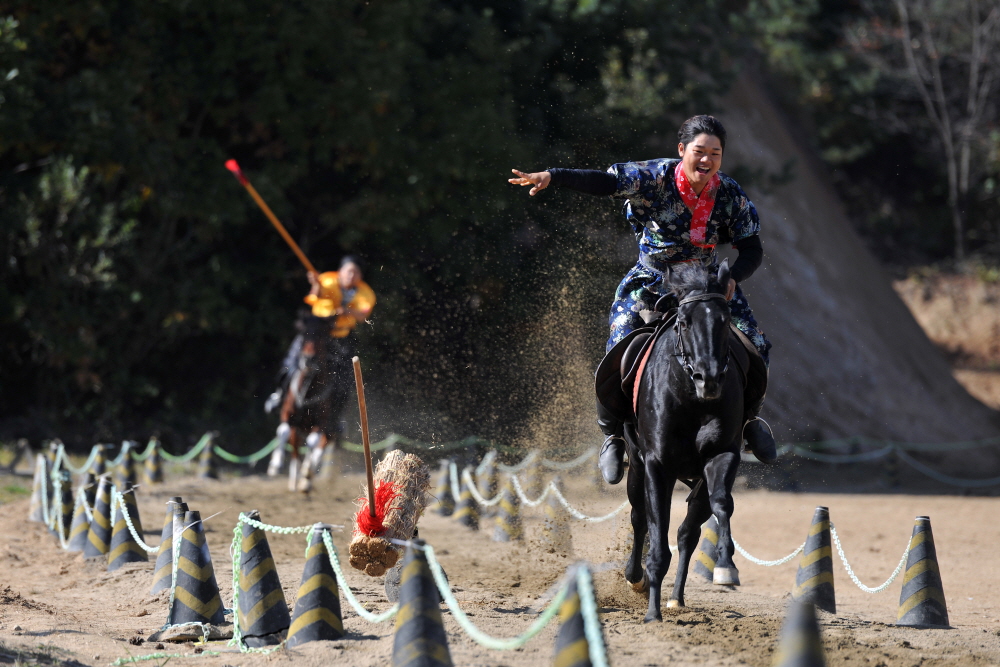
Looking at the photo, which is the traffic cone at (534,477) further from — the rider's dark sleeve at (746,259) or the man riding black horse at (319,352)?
the rider's dark sleeve at (746,259)

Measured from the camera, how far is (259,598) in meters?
5.77

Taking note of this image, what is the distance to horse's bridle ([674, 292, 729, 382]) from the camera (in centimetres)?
569

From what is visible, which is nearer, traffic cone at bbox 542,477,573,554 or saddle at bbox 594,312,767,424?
saddle at bbox 594,312,767,424

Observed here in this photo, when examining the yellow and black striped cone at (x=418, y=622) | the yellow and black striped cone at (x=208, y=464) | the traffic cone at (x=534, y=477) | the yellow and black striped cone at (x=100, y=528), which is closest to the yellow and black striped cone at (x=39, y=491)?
the yellow and black striped cone at (x=100, y=528)

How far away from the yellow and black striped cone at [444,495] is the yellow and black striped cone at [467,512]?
50 centimetres

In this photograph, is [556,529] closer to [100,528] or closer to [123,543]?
[123,543]

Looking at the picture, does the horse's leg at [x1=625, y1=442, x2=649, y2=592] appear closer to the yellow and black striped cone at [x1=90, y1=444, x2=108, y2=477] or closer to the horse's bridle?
the horse's bridle

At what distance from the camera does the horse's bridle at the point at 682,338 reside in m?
5.69

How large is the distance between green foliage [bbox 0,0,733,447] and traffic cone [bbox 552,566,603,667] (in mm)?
10139

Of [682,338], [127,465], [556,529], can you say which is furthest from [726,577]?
[127,465]

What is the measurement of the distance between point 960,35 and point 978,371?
10.2 m

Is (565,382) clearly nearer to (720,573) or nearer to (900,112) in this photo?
(720,573)

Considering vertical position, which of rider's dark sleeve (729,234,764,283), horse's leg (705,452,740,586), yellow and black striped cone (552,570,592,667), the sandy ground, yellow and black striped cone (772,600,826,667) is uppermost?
rider's dark sleeve (729,234,764,283)

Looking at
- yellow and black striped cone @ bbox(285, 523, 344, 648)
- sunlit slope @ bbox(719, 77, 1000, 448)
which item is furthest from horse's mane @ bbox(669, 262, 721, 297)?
sunlit slope @ bbox(719, 77, 1000, 448)
